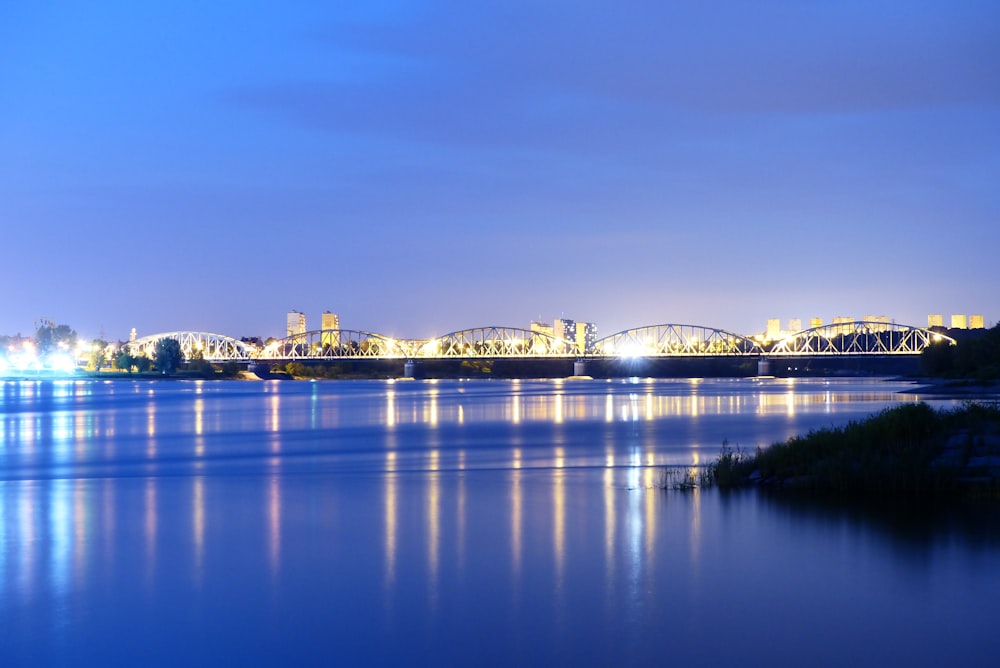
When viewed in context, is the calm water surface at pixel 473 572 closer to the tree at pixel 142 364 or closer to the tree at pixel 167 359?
the tree at pixel 167 359

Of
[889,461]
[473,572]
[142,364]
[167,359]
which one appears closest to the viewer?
[473,572]

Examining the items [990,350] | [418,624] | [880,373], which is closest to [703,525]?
[418,624]

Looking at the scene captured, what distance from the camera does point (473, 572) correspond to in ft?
50.8

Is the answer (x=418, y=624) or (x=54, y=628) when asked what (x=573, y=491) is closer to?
A: (x=418, y=624)

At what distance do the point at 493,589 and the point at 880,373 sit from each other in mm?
197534

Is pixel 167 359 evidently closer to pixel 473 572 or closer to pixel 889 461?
pixel 889 461

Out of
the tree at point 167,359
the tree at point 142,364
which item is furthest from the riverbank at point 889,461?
the tree at point 142,364

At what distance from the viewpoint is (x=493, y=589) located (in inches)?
563

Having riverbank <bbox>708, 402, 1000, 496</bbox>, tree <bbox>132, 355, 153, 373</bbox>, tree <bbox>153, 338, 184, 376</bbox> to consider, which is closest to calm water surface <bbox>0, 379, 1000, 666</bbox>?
riverbank <bbox>708, 402, 1000, 496</bbox>

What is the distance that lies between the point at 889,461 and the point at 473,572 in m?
10.5

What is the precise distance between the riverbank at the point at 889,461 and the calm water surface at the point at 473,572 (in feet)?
5.42

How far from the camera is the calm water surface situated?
1177 centimetres

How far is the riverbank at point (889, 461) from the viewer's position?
2108cm

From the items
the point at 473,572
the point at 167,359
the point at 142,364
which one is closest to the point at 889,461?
the point at 473,572
